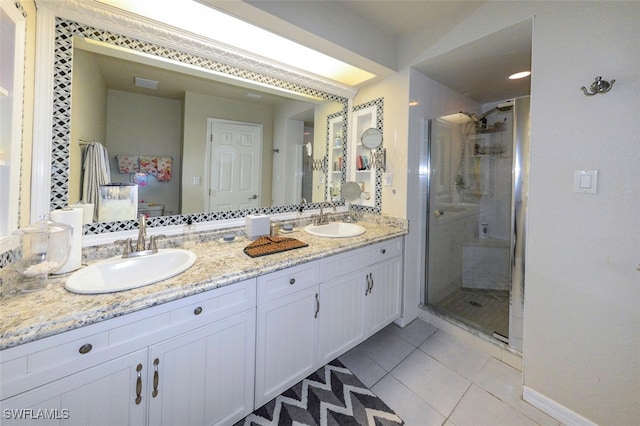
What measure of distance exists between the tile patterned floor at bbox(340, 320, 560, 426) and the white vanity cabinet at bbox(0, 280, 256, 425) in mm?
842

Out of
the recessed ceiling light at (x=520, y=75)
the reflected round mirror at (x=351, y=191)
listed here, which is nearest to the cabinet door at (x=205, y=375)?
the reflected round mirror at (x=351, y=191)

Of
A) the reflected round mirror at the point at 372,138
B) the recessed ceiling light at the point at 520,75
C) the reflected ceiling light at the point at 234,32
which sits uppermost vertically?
the recessed ceiling light at the point at 520,75

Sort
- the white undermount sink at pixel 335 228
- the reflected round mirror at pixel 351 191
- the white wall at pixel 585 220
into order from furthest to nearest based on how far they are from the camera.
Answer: the reflected round mirror at pixel 351 191 < the white undermount sink at pixel 335 228 < the white wall at pixel 585 220

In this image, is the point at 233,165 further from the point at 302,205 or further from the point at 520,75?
the point at 520,75

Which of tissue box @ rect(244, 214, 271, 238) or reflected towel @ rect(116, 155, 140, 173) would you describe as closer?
reflected towel @ rect(116, 155, 140, 173)

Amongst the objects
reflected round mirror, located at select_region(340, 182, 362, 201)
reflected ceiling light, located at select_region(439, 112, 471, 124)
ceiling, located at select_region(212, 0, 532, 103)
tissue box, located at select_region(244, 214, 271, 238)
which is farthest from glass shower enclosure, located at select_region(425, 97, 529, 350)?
tissue box, located at select_region(244, 214, 271, 238)

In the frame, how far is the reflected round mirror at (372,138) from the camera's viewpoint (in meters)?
2.24

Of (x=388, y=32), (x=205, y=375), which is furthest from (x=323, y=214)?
(x=388, y=32)

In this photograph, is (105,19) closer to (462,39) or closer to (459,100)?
(462,39)

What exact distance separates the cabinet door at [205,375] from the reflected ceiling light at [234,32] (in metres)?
1.64

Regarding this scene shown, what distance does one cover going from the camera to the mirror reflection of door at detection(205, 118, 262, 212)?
171 cm

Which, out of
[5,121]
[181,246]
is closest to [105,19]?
[5,121]

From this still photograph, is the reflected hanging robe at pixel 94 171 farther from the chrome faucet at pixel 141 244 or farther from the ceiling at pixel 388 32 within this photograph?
the ceiling at pixel 388 32

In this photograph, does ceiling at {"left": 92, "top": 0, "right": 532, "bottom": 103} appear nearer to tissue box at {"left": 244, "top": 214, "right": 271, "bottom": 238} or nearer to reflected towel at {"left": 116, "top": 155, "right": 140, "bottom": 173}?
reflected towel at {"left": 116, "top": 155, "right": 140, "bottom": 173}
